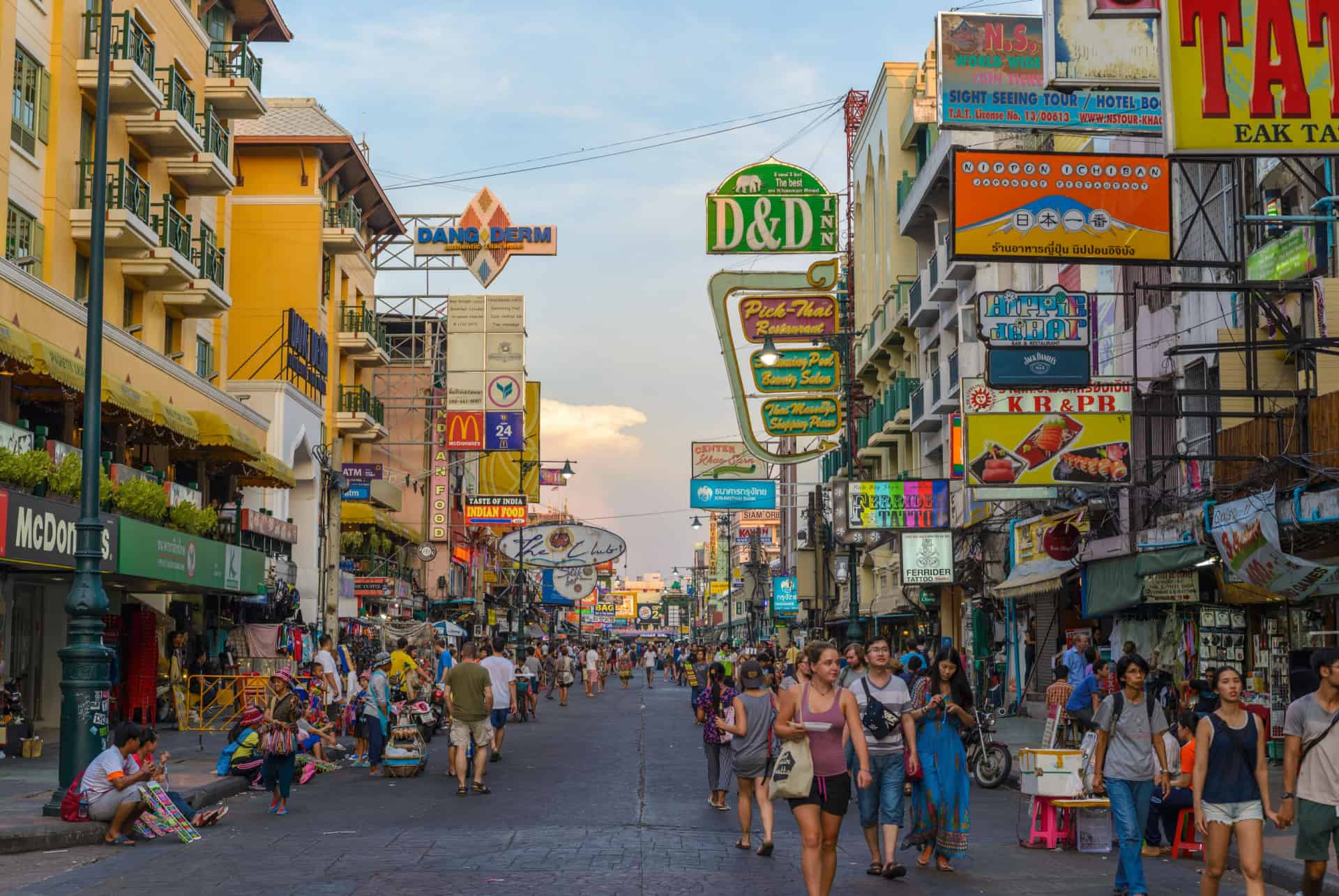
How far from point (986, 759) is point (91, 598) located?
10.5 metres

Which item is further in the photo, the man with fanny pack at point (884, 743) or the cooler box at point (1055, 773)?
the cooler box at point (1055, 773)

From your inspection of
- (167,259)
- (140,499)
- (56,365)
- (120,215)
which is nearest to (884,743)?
(56,365)

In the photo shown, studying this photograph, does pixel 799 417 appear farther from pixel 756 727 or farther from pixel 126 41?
pixel 756 727

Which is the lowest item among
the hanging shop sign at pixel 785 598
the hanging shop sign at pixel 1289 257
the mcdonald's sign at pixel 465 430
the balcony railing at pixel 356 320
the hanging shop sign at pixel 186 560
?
the hanging shop sign at pixel 785 598

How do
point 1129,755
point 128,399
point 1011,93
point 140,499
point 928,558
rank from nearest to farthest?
point 1129,755 → point 1011,93 → point 128,399 → point 140,499 → point 928,558

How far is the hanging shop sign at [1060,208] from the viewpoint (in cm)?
1917

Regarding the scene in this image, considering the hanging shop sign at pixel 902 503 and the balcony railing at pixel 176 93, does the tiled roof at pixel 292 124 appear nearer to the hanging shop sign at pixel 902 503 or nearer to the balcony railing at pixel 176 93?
the balcony railing at pixel 176 93

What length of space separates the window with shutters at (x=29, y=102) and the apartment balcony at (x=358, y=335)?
74.4 ft

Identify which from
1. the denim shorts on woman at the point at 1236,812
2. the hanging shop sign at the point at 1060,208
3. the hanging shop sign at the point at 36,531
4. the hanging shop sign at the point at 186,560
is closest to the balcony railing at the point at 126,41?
the hanging shop sign at the point at 186,560

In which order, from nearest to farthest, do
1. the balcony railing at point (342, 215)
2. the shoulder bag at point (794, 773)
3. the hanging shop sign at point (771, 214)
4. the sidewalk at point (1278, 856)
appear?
the shoulder bag at point (794, 773), the sidewalk at point (1278, 856), the hanging shop sign at point (771, 214), the balcony railing at point (342, 215)

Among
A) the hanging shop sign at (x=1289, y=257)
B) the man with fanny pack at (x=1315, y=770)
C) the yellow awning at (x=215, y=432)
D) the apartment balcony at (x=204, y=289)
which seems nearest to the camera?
the man with fanny pack at (x=1315, y=770)

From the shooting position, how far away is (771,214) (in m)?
36.1

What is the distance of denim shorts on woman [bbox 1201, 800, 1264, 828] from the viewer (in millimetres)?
9477

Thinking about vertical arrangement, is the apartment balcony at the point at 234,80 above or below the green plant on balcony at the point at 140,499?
above
